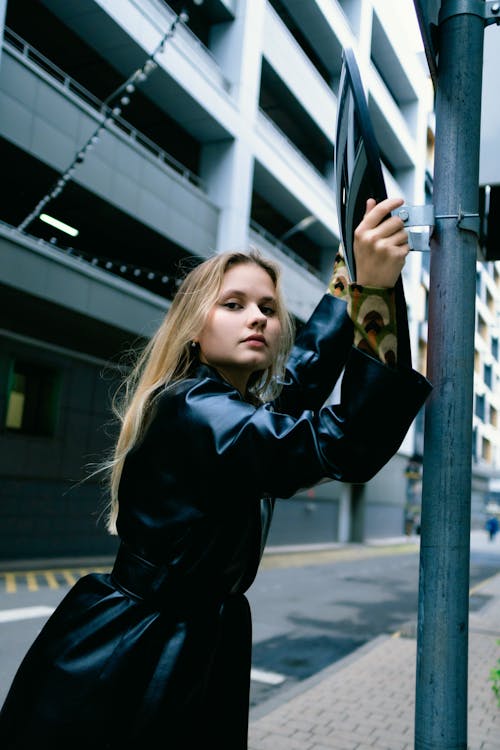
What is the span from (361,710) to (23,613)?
5.18m

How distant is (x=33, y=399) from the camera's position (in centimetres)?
1505

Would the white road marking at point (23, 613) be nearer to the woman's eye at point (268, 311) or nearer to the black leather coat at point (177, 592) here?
the black leather coat at point (177, 592)

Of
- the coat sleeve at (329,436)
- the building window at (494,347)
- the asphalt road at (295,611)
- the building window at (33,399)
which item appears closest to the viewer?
the coat sleeve at (329,436)

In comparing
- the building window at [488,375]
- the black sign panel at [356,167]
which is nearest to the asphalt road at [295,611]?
the black sign panel at [356,167]

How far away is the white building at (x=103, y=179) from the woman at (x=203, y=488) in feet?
32.5

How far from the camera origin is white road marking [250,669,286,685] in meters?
6.24

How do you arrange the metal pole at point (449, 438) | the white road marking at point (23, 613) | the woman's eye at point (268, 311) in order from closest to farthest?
the metal pole at point (449, 438), the woman's eye at point (268, 311), the white road marking at point (23, 613)

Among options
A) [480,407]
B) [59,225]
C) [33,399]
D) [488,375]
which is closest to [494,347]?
[488,375]

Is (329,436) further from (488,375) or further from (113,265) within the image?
(488,375)

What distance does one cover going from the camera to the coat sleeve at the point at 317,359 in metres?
1.65

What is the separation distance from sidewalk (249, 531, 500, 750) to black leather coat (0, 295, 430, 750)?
10.2ft

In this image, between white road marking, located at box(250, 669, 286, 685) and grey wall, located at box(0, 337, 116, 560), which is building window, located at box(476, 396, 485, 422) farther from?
white road marking, located at box(250, 669, 286, 685)

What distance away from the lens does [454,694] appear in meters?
1.45

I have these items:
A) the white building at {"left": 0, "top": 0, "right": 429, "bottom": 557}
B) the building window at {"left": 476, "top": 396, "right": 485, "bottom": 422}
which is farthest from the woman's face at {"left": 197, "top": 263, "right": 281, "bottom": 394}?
the building window at {"left": 476, "top": 396, "right": 485, "bottom": 422}
